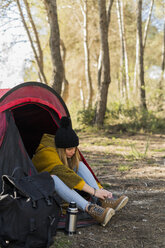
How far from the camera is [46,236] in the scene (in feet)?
9.07

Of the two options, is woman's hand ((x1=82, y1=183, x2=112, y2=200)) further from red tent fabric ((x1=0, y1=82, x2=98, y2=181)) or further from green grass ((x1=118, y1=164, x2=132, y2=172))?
green grass ((x1=118, y1=164, x2=132, y2=172))

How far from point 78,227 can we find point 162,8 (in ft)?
56.5

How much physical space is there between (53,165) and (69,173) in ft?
0.76

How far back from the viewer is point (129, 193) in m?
4.49

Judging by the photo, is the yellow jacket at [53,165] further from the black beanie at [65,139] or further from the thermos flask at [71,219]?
the thermos flask at [71,219]

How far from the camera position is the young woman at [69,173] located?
10.8 feet

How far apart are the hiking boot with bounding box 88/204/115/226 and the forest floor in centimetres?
10

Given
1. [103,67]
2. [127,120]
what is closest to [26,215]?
[103,67]

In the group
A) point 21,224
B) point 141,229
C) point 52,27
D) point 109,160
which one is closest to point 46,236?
point 21,224

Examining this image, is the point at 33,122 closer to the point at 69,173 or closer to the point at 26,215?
the point at 69,173

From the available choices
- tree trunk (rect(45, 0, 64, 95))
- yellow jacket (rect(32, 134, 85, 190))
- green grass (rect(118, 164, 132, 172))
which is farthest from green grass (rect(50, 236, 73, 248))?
tree trunk (rect(45, 0, 64, 95))

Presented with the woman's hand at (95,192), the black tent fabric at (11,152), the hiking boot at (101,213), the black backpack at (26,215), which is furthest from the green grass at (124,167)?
the black backpack at (26,215)

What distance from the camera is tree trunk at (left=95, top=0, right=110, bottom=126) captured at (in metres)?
10.3

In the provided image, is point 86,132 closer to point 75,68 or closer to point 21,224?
point 21,224
